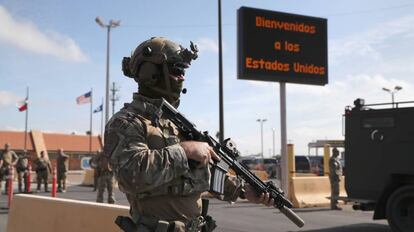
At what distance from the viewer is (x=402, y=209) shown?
8484mm

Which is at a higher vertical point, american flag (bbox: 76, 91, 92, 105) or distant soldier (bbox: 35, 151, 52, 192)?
american flag (bbox: 76, 91, 92, 105)

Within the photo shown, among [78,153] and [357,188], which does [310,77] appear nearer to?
[357,188]

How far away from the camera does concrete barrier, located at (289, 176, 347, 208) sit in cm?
1438

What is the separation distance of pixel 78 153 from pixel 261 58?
43.0 metres

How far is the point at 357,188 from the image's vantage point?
929cm

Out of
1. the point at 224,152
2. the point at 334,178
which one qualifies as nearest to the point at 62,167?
the point at 334,178

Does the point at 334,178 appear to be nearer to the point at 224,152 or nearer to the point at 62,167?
the point at 62,167

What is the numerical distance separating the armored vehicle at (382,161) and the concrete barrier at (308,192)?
482 cm

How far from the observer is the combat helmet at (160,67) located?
272cm

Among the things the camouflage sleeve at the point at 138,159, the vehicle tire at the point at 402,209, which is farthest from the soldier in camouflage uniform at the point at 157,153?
the vehicle tire at the point at 402,209

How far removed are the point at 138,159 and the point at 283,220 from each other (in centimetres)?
892

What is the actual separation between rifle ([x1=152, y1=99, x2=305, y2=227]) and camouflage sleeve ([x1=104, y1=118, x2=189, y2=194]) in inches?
6.6

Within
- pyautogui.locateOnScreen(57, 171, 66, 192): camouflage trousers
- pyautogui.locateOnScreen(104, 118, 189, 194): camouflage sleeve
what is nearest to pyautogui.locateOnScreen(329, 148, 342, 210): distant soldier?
pyautogui.locateOnScreen(57, 171, 66, 192): camouflage trousers

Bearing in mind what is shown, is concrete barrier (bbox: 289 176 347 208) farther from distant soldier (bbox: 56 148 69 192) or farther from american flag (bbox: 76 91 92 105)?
american flag (bbox: 76 91 92 105)
